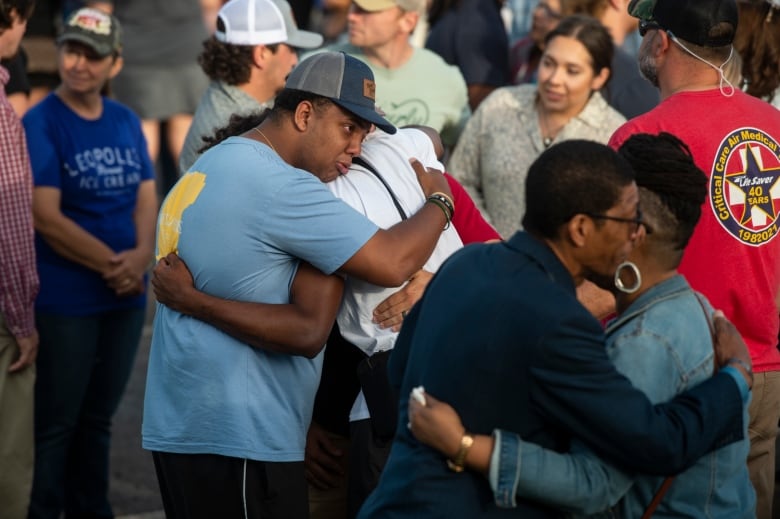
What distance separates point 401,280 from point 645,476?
97cm

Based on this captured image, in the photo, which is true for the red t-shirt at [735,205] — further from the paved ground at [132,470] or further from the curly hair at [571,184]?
the paved ground at [132,470]

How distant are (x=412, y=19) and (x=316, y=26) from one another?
23.2ft

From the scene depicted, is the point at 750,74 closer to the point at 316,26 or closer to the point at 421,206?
the point at 421,206

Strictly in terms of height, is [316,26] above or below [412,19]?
below

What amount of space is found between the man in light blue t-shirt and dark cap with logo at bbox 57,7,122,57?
245 cm

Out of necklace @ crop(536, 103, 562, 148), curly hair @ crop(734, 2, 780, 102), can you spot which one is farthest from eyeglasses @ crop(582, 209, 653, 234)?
necklace @ crop(536, 103, 562, 148)

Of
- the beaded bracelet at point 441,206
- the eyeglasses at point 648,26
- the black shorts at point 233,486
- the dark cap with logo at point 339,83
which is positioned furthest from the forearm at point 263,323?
the eyeglasses at point 648,26

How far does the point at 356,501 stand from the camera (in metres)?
3.86

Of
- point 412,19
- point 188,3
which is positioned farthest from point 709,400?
point 188,3

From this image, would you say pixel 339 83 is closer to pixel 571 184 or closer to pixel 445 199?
pixel 445 199

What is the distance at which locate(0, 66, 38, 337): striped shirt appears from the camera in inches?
196

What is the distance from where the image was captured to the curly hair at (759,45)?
5.29 metres

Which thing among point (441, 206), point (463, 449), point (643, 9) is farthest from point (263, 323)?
point (643, 9)

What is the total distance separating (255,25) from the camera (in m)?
5.39
